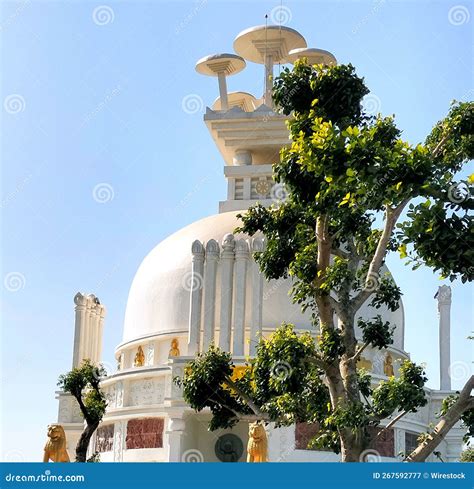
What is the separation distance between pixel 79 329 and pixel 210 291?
24.1ft

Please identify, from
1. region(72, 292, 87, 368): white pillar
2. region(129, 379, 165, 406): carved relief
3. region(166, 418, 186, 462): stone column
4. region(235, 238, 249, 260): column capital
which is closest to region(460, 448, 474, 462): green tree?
region(166, 418, 186, 462): stone column

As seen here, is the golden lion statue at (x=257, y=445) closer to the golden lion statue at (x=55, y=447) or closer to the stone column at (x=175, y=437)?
the golden lion statue at (x=55, y=447)

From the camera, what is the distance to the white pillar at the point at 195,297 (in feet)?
101

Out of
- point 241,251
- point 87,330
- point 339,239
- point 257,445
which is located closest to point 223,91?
point 241,251

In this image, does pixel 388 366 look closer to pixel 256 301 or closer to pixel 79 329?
pixel 256 301

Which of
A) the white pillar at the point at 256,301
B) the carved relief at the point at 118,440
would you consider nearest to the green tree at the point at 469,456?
the white pillar at the point at 256,301

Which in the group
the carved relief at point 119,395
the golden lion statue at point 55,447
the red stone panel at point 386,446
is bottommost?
the golden lion statue at point 55,447

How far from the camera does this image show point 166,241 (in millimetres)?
36781

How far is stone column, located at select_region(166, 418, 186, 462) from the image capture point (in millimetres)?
29188

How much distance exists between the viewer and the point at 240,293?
30875mm

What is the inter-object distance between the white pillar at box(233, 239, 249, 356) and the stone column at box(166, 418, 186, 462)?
2.80 m

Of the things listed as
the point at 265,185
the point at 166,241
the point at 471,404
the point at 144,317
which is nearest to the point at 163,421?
the point at 144,317

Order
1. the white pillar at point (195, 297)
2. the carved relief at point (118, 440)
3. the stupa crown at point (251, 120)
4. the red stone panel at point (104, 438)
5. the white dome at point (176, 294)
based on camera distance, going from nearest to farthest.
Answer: the white pillar at point (195, 297)
the carved relief at point (118, 440)
the red stone panel at point (104, 438)
the white dome at point (176, 294)
the stupa crown at point (251, 120)

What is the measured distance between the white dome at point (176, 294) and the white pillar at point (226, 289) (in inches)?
34.6
